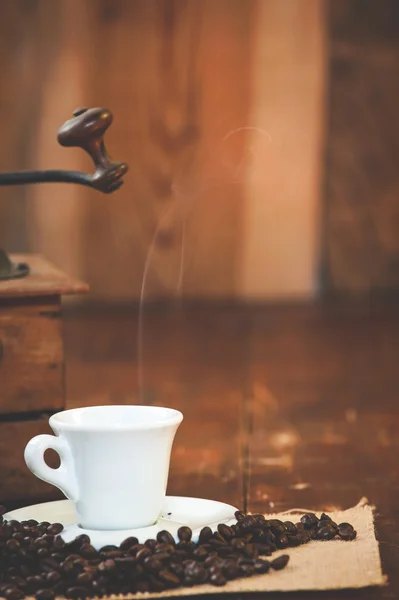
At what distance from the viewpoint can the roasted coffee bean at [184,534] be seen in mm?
981

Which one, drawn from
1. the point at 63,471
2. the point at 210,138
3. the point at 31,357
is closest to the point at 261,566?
the point at 63,471

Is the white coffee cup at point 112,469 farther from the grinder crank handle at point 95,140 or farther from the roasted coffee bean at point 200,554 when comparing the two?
the grinder crank handle at point 95,140

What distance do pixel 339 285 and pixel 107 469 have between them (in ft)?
13.3

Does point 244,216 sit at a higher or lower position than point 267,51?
lower

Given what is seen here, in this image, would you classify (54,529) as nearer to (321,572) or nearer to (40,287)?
(321,572)

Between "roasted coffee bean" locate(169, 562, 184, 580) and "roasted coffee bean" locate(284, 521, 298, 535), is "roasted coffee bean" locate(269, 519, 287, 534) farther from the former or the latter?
"roasted coffee bean" locate(169, 562, 184, 580)

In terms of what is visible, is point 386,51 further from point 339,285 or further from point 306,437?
point 306,437

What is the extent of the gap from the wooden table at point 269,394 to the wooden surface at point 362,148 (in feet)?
2.28

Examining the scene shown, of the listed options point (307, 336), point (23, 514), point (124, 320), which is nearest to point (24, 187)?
point (124, 320)

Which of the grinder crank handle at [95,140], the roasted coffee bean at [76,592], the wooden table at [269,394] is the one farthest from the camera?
the wooden table at [269,394]

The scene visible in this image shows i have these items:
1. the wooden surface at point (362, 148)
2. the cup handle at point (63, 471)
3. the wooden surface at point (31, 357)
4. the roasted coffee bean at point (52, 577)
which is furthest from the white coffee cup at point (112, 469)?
the wooden surface at point (362, 148)

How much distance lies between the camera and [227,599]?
36.5 inches

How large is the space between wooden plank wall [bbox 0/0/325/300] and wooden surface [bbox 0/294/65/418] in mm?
3272

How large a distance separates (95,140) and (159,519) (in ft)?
1.54
